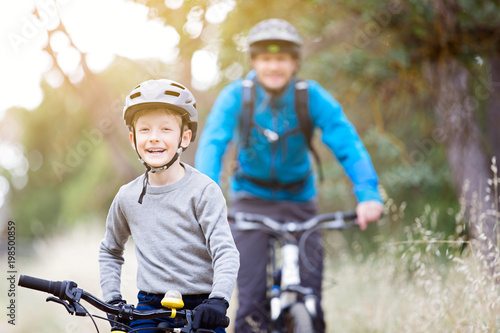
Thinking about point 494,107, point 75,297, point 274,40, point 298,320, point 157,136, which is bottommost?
point 298,320

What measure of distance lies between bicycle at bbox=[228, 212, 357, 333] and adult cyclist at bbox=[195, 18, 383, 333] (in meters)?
0.16

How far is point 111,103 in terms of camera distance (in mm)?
9609

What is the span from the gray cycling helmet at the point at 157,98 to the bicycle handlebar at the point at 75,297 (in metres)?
0.67

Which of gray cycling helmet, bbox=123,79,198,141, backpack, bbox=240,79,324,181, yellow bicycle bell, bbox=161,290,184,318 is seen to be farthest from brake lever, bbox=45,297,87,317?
backpack, bbox=240,79,324,181

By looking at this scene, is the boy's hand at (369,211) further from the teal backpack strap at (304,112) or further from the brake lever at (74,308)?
the brake lever at (74,308)

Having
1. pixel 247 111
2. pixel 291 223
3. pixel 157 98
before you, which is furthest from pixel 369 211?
pixel 157 98

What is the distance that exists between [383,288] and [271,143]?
7.32 feet

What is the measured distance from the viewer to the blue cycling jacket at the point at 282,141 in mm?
3980

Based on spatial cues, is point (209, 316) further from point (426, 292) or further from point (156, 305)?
point (426, 292)

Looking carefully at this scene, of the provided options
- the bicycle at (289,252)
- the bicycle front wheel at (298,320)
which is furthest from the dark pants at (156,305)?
the bicycle at (289,252)

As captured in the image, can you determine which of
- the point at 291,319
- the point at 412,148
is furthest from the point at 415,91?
the point at 291,319

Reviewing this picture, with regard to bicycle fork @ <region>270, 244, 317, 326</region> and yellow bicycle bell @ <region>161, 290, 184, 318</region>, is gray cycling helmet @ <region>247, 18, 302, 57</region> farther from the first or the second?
yellow bicycle bell @ <region>161, 290, 184, 318</region>

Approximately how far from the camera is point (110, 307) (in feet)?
6.41

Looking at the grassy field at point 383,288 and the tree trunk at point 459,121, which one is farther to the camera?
the tree trunk at point 459,121
